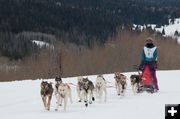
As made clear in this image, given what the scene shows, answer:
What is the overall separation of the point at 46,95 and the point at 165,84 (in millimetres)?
8349

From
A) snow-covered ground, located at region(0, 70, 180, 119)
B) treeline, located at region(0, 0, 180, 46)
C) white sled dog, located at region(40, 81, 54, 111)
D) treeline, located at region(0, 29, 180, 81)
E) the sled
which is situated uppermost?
treeline, located at region(0, 0, 180, 46)

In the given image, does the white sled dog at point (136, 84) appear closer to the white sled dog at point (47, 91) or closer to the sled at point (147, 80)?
the sled at point (147, 80)

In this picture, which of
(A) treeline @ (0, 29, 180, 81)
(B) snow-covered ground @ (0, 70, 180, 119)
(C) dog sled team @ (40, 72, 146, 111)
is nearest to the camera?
(B) snow-covered ground @ (0, 70, 180, 119)

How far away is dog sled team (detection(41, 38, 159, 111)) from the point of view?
12.7m

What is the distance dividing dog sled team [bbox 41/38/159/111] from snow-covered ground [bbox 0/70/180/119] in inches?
8.9

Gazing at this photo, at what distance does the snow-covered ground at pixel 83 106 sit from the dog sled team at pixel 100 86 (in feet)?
0.74

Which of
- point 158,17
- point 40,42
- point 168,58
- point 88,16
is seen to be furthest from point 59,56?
point 158,17

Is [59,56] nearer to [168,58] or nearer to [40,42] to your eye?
[168,58]

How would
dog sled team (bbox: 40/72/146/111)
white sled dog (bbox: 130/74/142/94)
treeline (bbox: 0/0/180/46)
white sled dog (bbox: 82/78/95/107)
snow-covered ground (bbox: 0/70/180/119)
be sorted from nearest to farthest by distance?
snow-covered ground (bbox: 0/70/180/119)
dog sled team (bbox: 40/72/146/111)
white sled dog (bbox: 82/78/95/107)
white sled dog (bbox: 130/74/142/94)
treeline (bbox: 0/0/180/46)

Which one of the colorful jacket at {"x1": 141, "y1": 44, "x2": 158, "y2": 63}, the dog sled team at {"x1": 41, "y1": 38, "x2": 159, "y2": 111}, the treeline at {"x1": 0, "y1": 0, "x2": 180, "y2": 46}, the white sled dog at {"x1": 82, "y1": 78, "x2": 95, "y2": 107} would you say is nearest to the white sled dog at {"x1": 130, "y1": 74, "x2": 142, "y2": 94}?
the dog sled team at {"x1": 41, "y1": 38, "x2": 159, "y2": 111}

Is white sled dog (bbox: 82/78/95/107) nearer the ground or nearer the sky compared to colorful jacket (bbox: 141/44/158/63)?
nearer the ground

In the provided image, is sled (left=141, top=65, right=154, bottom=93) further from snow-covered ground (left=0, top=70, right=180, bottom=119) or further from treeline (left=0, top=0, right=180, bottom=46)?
treeline (left=0, top=0, right=180, bottom=46)

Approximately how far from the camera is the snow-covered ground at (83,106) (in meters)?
11.3

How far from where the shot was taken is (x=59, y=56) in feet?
154
